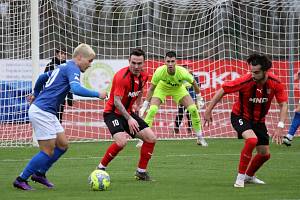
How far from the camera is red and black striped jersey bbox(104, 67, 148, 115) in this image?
11.3 m

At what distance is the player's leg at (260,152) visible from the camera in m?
10.6

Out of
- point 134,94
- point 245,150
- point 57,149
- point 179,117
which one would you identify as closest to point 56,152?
point 57,149

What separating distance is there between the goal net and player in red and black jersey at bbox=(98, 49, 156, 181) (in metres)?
8.07

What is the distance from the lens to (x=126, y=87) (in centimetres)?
1139

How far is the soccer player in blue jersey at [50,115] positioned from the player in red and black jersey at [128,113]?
111 centimetres

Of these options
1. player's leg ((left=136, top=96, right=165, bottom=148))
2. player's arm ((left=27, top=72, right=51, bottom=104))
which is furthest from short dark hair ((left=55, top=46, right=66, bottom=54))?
player's arm ((left=27, top=72, right=51, bottom=104))

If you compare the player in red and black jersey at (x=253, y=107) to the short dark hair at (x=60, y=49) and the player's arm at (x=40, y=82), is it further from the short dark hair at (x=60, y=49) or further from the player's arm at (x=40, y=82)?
the short dark hair at (x=60, y=49)

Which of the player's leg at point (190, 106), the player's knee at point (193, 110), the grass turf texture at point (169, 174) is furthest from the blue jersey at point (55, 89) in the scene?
the player's knee at point (193, 110)

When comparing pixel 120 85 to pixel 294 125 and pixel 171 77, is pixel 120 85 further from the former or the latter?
pixel 294 125

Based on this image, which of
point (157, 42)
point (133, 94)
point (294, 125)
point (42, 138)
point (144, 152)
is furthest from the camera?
point (157, 42)

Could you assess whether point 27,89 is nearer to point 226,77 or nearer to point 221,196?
point 226,77

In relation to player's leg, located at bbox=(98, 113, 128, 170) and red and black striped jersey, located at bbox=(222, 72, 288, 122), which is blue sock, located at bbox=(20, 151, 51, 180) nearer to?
player's leg, located at bbox=(98, 113, 128, 170)

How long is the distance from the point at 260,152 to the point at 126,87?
2182 mm

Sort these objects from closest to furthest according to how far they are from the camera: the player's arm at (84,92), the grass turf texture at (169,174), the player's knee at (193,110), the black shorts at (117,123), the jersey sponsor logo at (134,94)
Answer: the player's arm at (84,92), the grass turf texture at (169,174), the black shorts at (117,123), the jersey sponsor logo at (134,94), the player's knee at (193,110)
